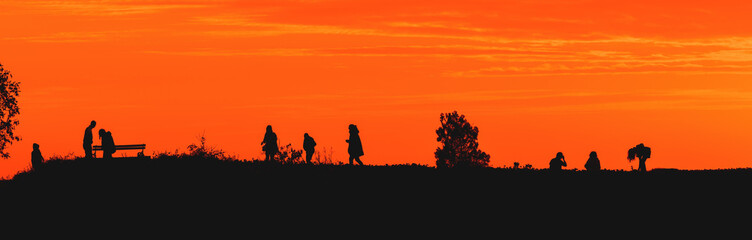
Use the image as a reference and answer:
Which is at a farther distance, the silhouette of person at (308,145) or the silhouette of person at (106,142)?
the silhouette of person at (106,142)

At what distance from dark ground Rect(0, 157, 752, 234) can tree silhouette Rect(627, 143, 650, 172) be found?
2.33m

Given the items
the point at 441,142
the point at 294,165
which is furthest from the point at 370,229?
the point at 441,142

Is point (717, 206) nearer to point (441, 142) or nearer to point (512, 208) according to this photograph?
point (512, 208)

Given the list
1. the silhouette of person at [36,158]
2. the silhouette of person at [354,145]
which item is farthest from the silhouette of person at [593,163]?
the silhouette of person at [36,158]

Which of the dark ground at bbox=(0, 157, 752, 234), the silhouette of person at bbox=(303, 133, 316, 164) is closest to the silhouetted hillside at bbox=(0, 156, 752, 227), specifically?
the dark ground at bbox=(0, 157, 752, 234)

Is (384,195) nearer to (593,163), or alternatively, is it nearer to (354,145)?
(354,145)

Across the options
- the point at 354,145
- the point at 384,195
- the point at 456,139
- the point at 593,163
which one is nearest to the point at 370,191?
the point at 384,195

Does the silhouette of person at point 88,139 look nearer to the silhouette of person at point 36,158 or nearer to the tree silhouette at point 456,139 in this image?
the silhouette of person at point 36,158

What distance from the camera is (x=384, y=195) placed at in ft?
106

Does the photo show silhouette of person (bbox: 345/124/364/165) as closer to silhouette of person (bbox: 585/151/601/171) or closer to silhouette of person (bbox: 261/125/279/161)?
silhouette of person (bbox: 261/125/279/161)

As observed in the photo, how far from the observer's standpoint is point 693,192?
3186 centimetres

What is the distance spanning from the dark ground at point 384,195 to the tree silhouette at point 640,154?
2.33 meters

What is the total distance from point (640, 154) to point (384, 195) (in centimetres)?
1116

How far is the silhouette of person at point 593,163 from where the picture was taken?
Answer: 38625 millimetres
